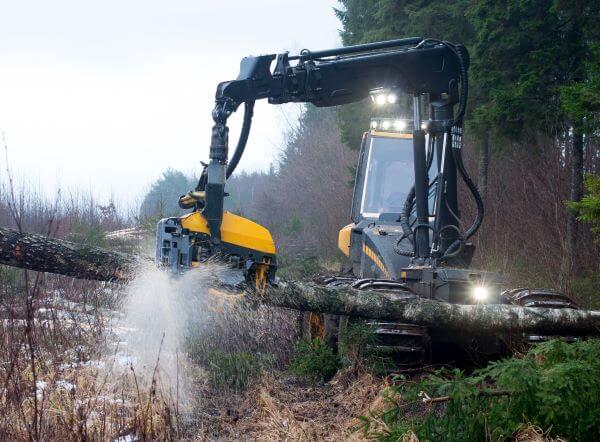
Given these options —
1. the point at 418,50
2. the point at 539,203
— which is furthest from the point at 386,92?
the point at 539,203

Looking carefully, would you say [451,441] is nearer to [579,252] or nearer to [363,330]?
[363,330]

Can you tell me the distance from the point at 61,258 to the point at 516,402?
367 centimetres

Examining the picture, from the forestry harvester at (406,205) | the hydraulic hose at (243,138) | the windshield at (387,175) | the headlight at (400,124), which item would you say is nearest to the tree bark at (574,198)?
the headlight at (400,124)

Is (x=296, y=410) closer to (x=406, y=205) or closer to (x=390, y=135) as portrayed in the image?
(x=406, y=205)

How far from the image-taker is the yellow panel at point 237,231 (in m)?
5.89

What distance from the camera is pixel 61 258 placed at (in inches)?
229

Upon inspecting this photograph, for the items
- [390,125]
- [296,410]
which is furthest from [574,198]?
[296,410]

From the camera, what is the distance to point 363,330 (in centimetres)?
659

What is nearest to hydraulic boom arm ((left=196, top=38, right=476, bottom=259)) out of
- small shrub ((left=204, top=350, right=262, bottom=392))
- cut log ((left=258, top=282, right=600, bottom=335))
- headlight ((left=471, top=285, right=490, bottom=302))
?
headlight ((left=471, top=285, right=490, bottom=302))

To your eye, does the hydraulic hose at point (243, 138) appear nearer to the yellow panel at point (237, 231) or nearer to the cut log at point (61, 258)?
the yellow panel at point (237, 231)

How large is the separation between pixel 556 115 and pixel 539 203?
2728 millimetres

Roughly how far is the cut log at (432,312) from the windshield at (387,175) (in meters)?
3.07

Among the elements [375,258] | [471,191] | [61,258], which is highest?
[471,191]

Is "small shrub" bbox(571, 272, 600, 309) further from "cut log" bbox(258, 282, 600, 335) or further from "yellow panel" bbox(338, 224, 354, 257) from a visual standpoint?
"cut log" bbox(258, 282, 600, 335)
